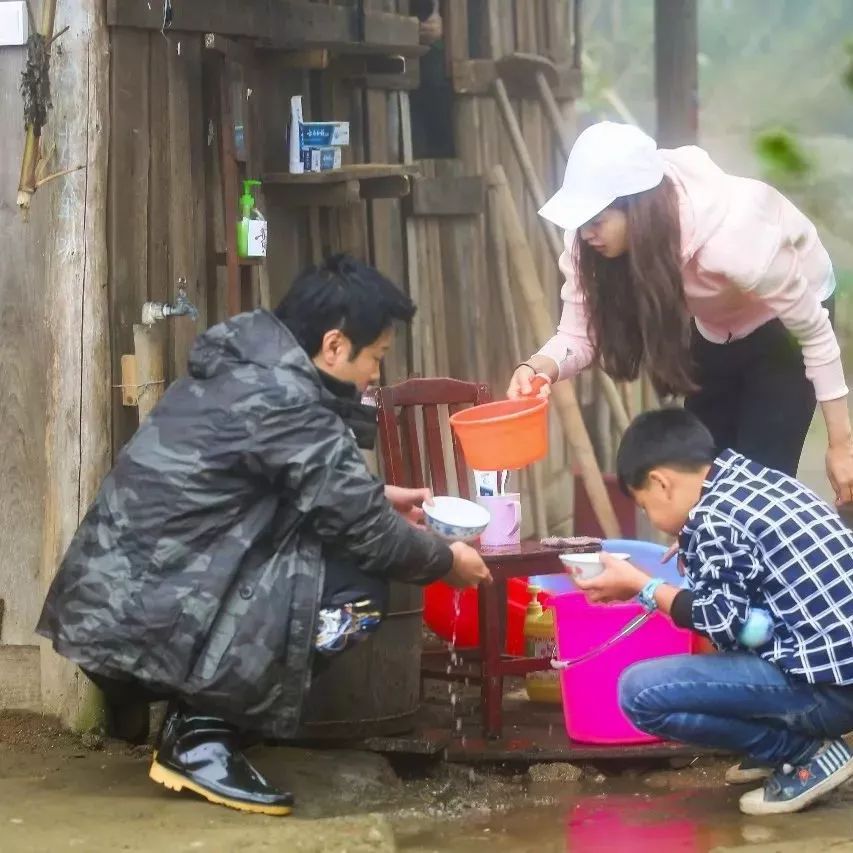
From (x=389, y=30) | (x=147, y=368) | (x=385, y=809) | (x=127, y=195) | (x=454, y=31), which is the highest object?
(x=454, y=31)

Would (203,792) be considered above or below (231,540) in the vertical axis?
below

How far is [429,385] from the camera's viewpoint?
17.1ft

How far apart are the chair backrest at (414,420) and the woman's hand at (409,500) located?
698 mm

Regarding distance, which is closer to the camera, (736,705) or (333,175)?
(736,705)

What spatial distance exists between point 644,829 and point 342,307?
1604 millimetres

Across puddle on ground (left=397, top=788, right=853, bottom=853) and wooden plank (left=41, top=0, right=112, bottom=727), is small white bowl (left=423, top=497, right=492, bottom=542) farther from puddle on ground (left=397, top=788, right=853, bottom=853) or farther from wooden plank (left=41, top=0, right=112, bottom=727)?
wooden plank (left=41, top=0, right=112, bottom=727)

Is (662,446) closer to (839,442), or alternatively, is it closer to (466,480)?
(839,442)

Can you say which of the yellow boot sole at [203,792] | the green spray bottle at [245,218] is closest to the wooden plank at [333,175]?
the green spray bottle at [245,218]

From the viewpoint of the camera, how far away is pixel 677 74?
7.60 m

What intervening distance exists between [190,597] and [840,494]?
1.94 meters

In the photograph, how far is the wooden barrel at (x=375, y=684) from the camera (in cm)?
452

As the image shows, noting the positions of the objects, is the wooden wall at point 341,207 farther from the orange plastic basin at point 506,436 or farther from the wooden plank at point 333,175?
the orange plastic basin at point 506,436

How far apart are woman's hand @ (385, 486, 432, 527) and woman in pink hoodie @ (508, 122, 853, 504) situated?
17.4 inches

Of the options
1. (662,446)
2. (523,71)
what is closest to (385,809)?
(662,446)
